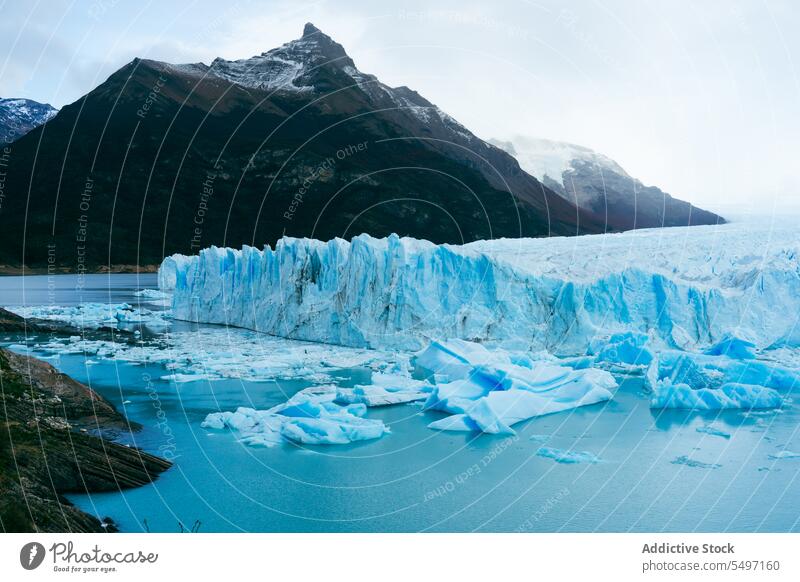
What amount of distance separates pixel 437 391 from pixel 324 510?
4.23 m

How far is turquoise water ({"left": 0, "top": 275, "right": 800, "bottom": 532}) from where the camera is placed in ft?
20.2

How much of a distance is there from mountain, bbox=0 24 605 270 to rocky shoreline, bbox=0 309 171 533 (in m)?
35.0

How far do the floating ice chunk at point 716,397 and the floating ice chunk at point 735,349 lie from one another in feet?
7.13

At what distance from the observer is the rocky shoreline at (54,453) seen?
206 inches

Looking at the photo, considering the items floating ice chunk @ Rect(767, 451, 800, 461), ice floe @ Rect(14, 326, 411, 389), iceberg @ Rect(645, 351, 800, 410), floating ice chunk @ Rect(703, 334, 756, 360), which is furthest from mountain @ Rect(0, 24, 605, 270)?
floating ice chunk @ Rect(767, 451, 800, 461)

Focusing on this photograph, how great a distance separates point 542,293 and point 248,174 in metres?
37.8

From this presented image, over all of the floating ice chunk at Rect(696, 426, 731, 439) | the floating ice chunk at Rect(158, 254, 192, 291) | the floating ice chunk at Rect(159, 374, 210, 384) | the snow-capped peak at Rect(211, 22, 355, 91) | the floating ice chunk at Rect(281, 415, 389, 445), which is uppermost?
the snow-capped peak at Rect(211, 22, 355, 91)

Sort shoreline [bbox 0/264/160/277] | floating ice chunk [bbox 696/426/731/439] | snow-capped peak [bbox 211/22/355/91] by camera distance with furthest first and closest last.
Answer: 1. snow-capped peak [bbox 211/22/355/91]
2. shoreline [bbox 0/264/160/277]
3. floating ice chunk [bbox 696/426/731/439]

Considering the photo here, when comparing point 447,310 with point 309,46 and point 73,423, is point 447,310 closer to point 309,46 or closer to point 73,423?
point 73,423

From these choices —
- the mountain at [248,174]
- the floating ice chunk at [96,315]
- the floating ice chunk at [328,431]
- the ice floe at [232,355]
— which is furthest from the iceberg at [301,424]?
the mountain at [248,174]

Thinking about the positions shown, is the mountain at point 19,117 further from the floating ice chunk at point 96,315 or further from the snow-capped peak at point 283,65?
the floating ice chunk at point 96,315

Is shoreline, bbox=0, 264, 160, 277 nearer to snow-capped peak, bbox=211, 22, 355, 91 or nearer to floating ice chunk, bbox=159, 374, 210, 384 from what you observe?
snow-capped peak, bbox=211, 22, 355, 91

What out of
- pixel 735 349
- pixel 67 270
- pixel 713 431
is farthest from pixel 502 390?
pixel 67 270

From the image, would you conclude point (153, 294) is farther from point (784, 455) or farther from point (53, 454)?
point (784, 455)
